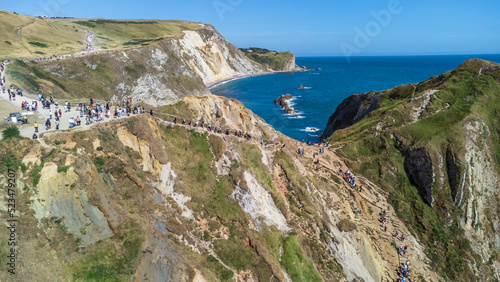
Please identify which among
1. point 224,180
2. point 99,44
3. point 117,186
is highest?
point 99,44

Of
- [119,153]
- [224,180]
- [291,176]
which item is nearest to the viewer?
[119,153]

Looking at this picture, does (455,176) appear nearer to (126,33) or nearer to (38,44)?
(38,44)

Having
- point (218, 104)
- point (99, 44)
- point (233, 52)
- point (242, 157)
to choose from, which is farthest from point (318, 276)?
point (233, 52)

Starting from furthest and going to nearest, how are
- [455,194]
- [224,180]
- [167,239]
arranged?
[455,194], [224,180], [167,239]

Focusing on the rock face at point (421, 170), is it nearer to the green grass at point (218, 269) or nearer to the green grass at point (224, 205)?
the green grass at point (224, 205)

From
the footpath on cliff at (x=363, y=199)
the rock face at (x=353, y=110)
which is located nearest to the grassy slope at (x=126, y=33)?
the footpath on cliff at (x=363, y=199)

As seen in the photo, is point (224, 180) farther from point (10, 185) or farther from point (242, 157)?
point (10, 185)
